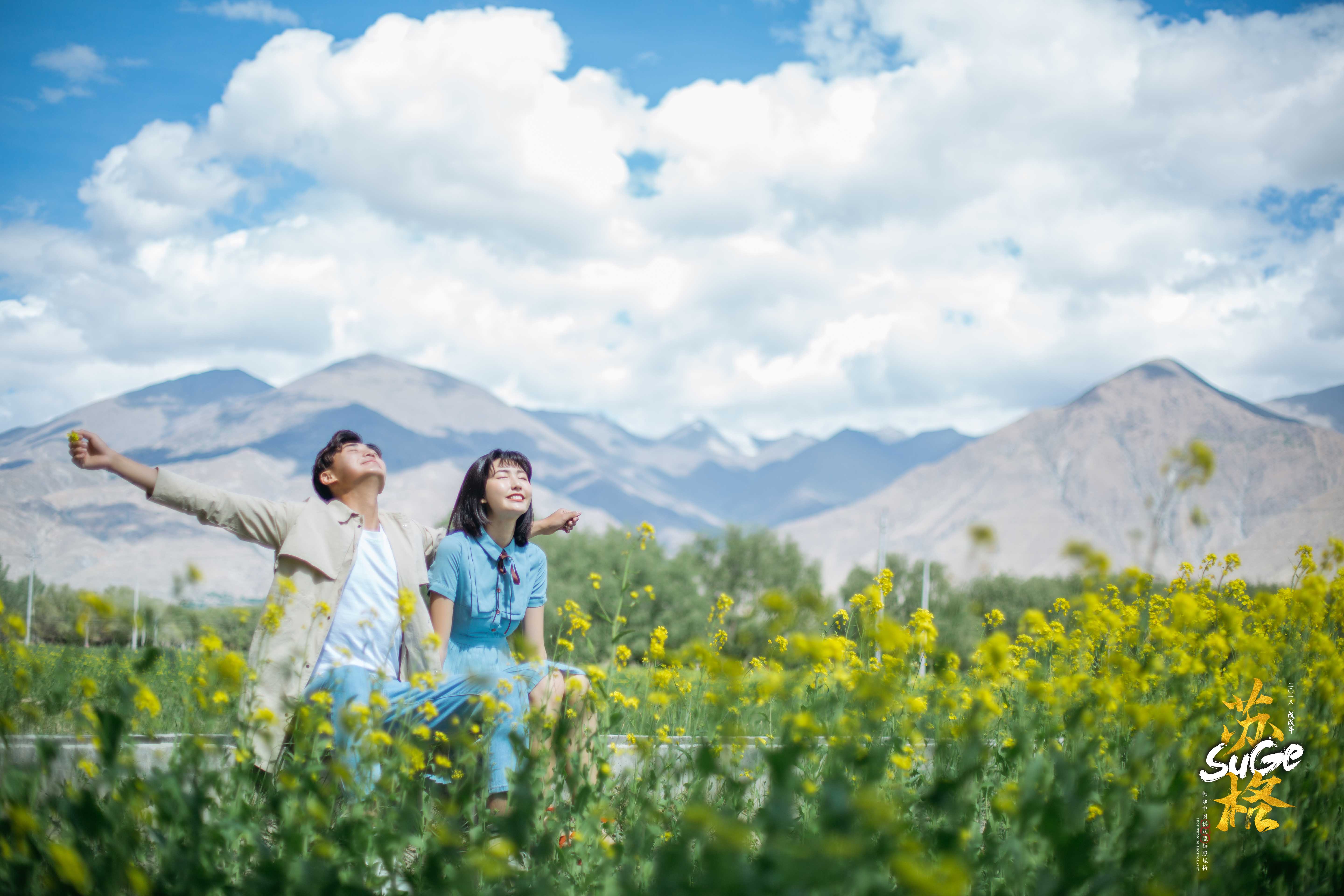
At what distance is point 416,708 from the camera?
117 inches

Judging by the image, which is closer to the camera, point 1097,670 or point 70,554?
point 1097,670

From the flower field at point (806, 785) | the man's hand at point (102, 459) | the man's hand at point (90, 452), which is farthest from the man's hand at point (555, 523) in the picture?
the man's hand at point (90, 452)

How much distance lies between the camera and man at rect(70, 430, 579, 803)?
3.33m

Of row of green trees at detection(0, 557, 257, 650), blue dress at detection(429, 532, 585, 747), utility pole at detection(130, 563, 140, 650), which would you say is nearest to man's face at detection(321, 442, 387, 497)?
blue dress at detection(429, 532, 585, 747)

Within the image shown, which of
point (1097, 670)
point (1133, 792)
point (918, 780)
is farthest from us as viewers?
point (1097, 670)

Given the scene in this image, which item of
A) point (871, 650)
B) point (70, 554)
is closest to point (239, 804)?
point (871, 650)

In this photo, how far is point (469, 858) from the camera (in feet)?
4.84

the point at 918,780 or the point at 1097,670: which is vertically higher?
the point at 1097,670

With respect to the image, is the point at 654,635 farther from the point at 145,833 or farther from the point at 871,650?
the point at 145,833

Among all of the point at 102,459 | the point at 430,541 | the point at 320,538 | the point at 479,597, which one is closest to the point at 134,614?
the point at 102,459

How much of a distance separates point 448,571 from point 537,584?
0.56 metres

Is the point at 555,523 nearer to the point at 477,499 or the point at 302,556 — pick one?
the point at 477,499

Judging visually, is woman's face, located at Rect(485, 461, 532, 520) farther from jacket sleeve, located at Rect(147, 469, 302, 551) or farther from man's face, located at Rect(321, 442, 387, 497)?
jacket sleeve, located at Rect(147, 469, 302, 551)

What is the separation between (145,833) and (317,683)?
1.51m
